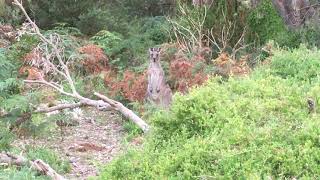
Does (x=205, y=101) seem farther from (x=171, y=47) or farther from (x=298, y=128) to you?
(x=171, y=47)

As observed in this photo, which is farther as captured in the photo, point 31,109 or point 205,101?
point 31,109

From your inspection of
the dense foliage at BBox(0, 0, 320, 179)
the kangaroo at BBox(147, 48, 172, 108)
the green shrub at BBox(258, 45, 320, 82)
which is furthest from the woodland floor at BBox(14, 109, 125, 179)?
the green shrub at BBox(258, 45, 320, 82)

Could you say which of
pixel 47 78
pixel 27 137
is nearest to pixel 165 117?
pixel 27 137

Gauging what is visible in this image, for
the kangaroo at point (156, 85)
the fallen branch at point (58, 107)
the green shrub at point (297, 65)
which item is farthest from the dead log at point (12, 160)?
the green shrub at point (297, 65)

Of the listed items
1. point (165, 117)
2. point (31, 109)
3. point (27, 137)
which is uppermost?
point (165, 117)

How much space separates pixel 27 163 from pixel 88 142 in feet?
6.56

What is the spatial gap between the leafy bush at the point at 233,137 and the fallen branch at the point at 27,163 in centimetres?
78

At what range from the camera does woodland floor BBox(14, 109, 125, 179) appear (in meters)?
7.27

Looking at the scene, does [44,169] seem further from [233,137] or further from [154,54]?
[154,54]

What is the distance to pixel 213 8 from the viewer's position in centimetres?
1229

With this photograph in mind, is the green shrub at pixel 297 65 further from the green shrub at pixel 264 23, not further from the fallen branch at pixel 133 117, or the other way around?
the green shrub at pixel 264 23

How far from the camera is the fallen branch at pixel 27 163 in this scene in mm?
6082

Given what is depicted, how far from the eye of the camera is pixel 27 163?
6.37 meters

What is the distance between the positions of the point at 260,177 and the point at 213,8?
816 centimetres
